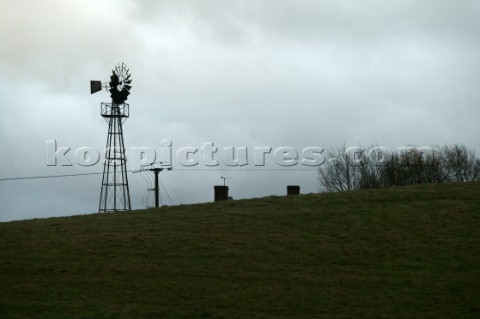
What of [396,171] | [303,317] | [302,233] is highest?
[396,171]

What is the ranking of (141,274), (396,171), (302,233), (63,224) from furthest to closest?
1. (396,171)
2. (63,224)
3. (302,233)
4. (141,274)

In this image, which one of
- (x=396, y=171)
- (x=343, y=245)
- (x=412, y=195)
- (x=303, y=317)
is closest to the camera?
(x=303, y=317)

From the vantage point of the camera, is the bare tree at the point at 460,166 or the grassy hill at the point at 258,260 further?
the bare tree at the point at 460,166

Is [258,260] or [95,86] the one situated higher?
[95,86]

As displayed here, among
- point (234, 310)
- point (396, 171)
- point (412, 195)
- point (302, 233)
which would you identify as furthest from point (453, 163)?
point (234, 310)

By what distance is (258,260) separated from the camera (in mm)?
30453

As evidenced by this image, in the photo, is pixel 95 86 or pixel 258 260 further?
pixel 95 86

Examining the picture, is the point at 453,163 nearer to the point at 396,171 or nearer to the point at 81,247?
the point at 396,171

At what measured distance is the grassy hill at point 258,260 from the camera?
24.7 metres

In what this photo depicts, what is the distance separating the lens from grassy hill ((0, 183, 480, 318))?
81.1 ft

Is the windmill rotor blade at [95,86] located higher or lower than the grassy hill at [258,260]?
higher

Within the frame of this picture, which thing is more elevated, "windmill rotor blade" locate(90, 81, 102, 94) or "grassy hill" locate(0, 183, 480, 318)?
"windmill rotor blade" locate(90, 81, 102, 94)

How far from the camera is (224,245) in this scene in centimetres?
3275

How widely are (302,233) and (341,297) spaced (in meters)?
9.39
